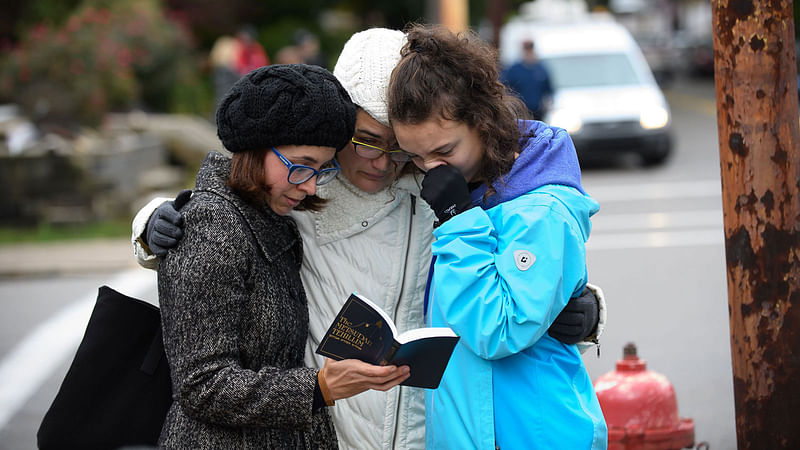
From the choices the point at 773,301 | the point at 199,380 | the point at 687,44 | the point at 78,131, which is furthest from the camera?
the point at 687,44

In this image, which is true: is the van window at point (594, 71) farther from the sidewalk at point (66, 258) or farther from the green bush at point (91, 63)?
the sidewalk at point (66, 258)

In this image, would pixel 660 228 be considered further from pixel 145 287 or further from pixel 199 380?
pixel 199 380

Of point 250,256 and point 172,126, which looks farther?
point 172,126

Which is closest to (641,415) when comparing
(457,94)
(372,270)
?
(372,270)

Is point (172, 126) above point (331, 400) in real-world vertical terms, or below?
above

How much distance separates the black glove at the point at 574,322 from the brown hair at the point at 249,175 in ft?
2.96

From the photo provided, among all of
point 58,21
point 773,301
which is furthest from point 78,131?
point 773,301

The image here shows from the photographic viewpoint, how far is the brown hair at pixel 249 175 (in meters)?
2.54

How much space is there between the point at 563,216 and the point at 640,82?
47.5 feet

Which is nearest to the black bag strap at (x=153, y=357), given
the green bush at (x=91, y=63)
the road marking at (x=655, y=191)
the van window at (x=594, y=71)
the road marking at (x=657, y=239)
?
the road marking at (x=657, y=239)

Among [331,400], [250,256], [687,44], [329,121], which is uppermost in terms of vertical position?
[687,44]

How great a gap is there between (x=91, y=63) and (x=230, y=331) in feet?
47.3

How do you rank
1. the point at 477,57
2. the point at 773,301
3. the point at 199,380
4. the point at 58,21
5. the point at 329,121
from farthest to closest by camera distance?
the point at 58,21
the point at 773,301
the point at 477,57
the point at 329,121
the point at 199,380

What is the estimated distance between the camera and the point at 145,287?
978 centimetres
